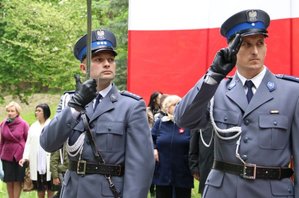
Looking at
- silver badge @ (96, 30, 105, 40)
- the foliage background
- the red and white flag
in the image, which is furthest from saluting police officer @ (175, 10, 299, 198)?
the foliage background

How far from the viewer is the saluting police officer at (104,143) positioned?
3.87 metres

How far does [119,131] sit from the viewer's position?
13.0 ft

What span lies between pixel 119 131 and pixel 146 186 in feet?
1.22

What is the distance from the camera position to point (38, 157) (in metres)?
9.12

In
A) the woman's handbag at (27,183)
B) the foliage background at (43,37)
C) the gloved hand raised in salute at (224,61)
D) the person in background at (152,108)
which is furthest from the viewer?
the foliage background at (43,37)

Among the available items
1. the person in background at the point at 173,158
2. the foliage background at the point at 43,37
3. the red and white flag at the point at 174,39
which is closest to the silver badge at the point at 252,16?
the red and white flag at the point at 174,39

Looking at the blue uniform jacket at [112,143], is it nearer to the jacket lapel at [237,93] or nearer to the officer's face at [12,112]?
the jacket lapel at [237,93]

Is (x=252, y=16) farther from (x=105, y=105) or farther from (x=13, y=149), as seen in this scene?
(x=13, y=149)

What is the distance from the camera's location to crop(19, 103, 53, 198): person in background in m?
9.09

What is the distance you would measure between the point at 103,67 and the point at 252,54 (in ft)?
3.37

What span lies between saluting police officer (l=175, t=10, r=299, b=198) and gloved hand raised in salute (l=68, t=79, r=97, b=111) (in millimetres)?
558

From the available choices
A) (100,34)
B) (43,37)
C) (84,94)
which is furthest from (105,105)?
(43,37)

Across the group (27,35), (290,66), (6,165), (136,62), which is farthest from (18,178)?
(27,35)

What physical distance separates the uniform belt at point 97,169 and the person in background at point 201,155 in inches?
101
